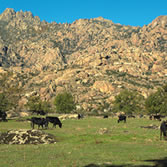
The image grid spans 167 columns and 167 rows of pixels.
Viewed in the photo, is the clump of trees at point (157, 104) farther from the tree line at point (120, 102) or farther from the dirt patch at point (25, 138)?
the dirt patch at point (25, 138)

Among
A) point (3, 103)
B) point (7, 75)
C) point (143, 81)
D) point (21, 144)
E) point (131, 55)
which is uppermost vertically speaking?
point (131, 55)

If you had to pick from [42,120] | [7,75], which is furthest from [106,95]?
[42,120]

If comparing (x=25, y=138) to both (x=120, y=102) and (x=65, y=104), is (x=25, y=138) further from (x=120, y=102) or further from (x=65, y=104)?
(x=65, y=104)

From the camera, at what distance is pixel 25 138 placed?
2178 centimetres

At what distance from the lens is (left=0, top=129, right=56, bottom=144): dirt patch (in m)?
21.5

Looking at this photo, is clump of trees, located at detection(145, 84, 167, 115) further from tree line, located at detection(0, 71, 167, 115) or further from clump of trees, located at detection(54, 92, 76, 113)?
clump of trees, located at detection(54, 92, 76, 113)

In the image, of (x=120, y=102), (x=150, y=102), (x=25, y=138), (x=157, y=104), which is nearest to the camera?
(x=25, y=138)

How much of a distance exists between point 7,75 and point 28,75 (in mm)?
130689

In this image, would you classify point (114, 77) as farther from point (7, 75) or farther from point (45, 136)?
point (45, 136)

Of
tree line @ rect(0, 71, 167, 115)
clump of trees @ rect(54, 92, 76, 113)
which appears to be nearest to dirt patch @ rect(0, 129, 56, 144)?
tree line @ rect(0, 71, 167, 115)

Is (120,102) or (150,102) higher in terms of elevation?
(120,102)

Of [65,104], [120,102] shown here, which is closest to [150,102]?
[120,102]

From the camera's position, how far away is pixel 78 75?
170875 mm

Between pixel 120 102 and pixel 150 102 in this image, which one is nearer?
pixel 150 102
